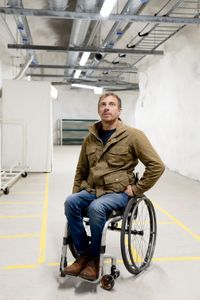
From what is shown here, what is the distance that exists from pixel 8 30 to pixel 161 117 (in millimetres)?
4094

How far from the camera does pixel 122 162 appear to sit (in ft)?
7.49

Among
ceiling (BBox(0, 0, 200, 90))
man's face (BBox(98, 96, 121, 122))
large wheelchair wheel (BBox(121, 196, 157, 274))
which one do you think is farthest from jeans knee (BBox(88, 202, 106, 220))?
ceiling (BBox(0, 0, 200, 90))

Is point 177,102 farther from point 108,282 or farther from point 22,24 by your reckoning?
point 108,282

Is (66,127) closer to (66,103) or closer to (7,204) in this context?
(66,103)

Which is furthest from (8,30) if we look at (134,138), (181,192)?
(134,138)

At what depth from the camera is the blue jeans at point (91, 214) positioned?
6.77ft

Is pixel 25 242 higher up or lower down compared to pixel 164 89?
lower down

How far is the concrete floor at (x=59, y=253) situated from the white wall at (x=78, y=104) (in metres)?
9.45

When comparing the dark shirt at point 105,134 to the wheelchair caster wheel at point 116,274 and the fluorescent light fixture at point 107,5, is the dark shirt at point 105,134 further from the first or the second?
the fluorescent light fixture at point 107,5

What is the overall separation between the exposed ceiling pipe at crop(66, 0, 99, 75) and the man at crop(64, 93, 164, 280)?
8.18 feet

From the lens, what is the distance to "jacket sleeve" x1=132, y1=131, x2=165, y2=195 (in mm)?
2207

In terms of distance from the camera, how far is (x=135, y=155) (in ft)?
7.59

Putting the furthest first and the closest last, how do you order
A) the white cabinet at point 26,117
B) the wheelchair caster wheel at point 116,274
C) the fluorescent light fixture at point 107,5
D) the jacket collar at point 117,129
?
the white cabinet at point 26,117 → the fluorescent light fixture at point 107,5 → the jacket collar at point 117,129 → the wheelchair caster wheel at point 116,274

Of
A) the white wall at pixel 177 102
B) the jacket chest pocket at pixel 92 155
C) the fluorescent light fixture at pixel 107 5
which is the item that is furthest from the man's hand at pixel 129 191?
the white wall at pixel 177 102
